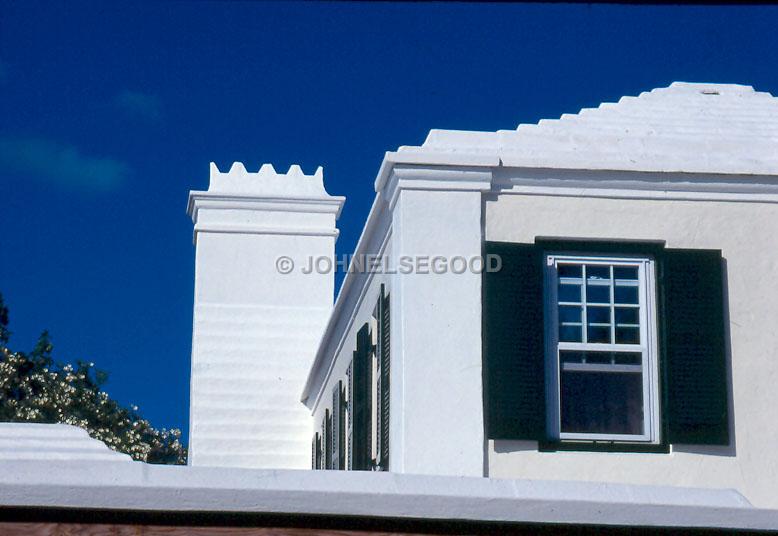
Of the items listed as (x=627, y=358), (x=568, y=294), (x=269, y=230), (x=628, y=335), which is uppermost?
(x=269, y=230)

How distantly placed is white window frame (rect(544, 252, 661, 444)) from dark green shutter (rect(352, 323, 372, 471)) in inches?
99.5

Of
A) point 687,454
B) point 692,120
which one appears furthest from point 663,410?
point 692,120

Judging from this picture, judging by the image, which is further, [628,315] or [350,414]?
[350,414]

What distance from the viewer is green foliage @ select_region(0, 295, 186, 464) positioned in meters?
31.6

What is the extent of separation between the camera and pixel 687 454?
10.8 m

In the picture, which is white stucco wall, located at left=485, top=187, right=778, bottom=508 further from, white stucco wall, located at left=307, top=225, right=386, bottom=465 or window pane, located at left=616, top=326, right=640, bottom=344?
white stucco wall, located at left=307, top=225, right=386, bottom=465

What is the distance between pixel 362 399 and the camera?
1350 cm

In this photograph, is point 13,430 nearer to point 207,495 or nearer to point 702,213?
point 207,495

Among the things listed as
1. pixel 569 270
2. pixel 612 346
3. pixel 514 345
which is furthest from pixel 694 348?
pixel 514 345

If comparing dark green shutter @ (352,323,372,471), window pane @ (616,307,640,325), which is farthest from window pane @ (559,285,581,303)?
dark green shutter @ (352,323,372,471)

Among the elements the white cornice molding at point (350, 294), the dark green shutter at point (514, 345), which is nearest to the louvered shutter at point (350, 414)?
the white cornice molding at point (350, 294)

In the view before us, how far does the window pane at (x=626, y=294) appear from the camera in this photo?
36.6 ft

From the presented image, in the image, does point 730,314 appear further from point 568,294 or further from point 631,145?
point 631,145

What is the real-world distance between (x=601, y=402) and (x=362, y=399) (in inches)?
123
